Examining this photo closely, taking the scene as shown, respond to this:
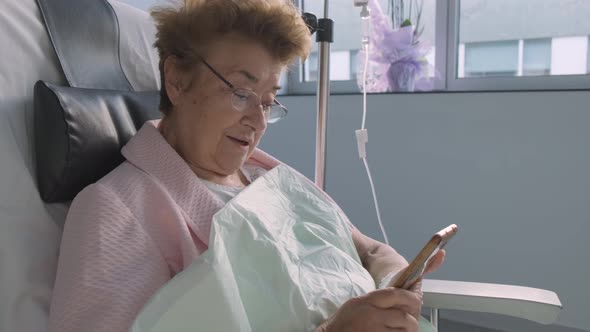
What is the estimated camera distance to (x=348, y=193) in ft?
7.39

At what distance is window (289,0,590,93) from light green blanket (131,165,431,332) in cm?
135

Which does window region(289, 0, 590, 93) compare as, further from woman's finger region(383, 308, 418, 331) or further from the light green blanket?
woman's finger region(383, 308, 418, 331)

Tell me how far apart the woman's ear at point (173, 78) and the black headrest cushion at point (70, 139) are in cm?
12

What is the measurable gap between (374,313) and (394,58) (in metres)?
1.59

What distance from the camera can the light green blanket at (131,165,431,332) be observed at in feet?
1.93

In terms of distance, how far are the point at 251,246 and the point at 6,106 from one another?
46 centimetres

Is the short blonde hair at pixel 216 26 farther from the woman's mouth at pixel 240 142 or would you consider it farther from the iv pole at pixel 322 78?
the iv pole at pixel 322 78

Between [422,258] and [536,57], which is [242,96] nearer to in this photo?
[422,258]

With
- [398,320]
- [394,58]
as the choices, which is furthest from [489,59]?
[398,320]

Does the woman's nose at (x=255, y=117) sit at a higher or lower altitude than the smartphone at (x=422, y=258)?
higher

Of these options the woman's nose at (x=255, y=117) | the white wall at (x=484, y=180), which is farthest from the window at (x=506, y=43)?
the woman's nose at (x=255, y=117)

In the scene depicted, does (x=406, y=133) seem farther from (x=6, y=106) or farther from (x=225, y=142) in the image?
(x=6, y=106)

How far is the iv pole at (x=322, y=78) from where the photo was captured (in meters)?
1.29

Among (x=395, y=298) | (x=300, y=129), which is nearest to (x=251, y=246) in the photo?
(x=395, y=298)
